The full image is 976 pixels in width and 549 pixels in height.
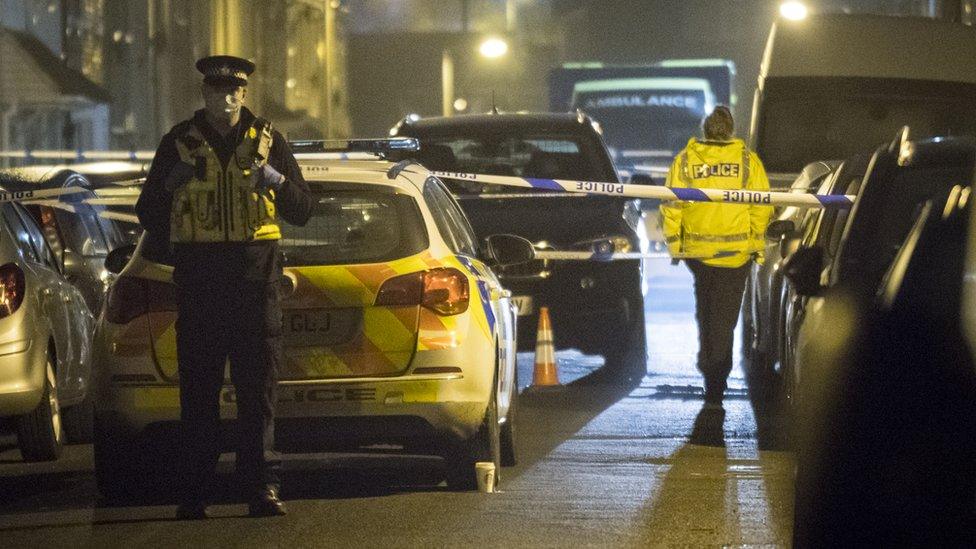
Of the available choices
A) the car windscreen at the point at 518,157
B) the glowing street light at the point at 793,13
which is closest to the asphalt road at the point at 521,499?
the car windscreen at the point at 518,157

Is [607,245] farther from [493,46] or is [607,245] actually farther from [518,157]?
[493,46]

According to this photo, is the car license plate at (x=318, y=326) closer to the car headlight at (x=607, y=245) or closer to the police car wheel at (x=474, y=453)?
the police car wheel at (x=474, y=453)

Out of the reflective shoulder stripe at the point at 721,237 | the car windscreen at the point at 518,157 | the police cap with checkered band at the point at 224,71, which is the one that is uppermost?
the police cap with checkered band at the point at 224,71

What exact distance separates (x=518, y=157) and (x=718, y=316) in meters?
3.07

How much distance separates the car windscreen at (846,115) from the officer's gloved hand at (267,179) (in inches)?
428

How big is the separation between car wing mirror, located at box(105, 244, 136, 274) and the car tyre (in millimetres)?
1209

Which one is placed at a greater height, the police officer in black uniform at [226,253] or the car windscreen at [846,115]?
the car windscreen at [846,115]

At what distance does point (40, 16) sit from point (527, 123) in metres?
17.6

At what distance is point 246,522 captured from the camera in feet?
28.5

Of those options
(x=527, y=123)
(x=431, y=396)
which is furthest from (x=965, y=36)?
(x=431, y=396)

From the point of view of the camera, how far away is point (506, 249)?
10.7m

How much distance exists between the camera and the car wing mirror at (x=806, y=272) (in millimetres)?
7895

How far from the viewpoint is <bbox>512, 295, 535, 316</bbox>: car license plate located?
14656mm

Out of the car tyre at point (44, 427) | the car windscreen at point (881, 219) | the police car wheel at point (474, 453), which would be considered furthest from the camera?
the car tyre at point (44, 427)
